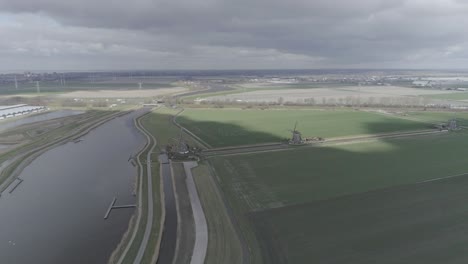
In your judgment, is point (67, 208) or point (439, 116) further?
point (439, 116)

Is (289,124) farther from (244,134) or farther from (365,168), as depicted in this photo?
(365,168)

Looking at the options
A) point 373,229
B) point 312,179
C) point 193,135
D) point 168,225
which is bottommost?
point 168,225

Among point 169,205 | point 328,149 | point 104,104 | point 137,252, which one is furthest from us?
point 104,104

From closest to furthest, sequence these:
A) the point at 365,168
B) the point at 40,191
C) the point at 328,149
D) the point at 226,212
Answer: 1. the point at 226,212
2. the point at 40,191
3. the point at 365,168
4. the point at 328,149

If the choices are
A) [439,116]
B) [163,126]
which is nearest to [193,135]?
[163,126]

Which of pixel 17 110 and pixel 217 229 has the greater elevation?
pixel 17 110

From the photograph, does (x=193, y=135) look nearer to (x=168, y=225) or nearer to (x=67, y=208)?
(x=67, y=208)

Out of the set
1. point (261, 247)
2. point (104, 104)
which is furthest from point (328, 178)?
point (104, 104)
